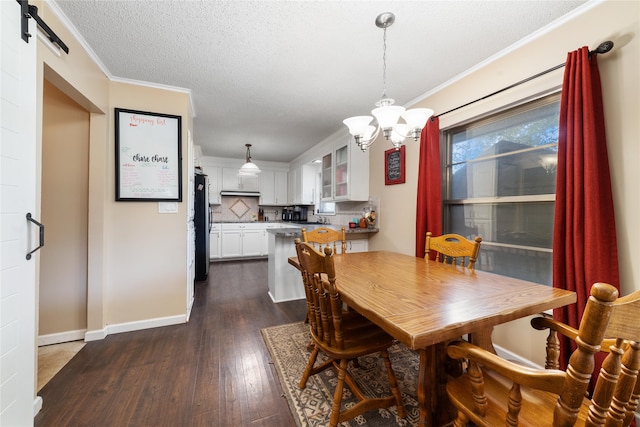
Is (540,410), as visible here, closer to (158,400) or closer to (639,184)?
(639,184)

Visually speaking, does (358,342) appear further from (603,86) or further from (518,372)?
(603,86)

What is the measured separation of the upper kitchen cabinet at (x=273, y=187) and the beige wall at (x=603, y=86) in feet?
14.6

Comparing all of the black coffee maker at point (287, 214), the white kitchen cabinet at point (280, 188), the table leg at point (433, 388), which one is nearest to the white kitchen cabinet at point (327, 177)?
the black coffee maker at point (287, 214)

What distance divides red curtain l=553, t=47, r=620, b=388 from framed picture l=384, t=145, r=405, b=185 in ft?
4.94

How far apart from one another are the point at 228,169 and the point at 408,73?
4591 millimetres

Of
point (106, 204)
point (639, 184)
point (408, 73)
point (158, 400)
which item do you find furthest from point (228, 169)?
point (639, 184)

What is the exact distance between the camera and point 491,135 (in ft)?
7.26

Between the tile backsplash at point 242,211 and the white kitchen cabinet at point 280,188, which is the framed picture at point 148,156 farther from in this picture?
the white kitchen cabinet at point 280,188

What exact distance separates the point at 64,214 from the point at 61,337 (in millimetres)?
1044

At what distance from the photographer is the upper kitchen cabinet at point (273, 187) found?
614 cm

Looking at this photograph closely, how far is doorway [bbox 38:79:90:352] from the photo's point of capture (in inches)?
83.3

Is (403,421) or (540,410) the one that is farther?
(403,421)

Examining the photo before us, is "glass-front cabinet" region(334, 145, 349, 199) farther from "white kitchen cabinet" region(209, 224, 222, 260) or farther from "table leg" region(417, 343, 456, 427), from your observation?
"white kitchen cabinet" region(209, 224, 222, 260)

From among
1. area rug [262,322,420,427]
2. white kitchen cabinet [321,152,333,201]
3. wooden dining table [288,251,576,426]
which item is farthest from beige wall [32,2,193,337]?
white kitchen cabinet [321,152,333,201]
